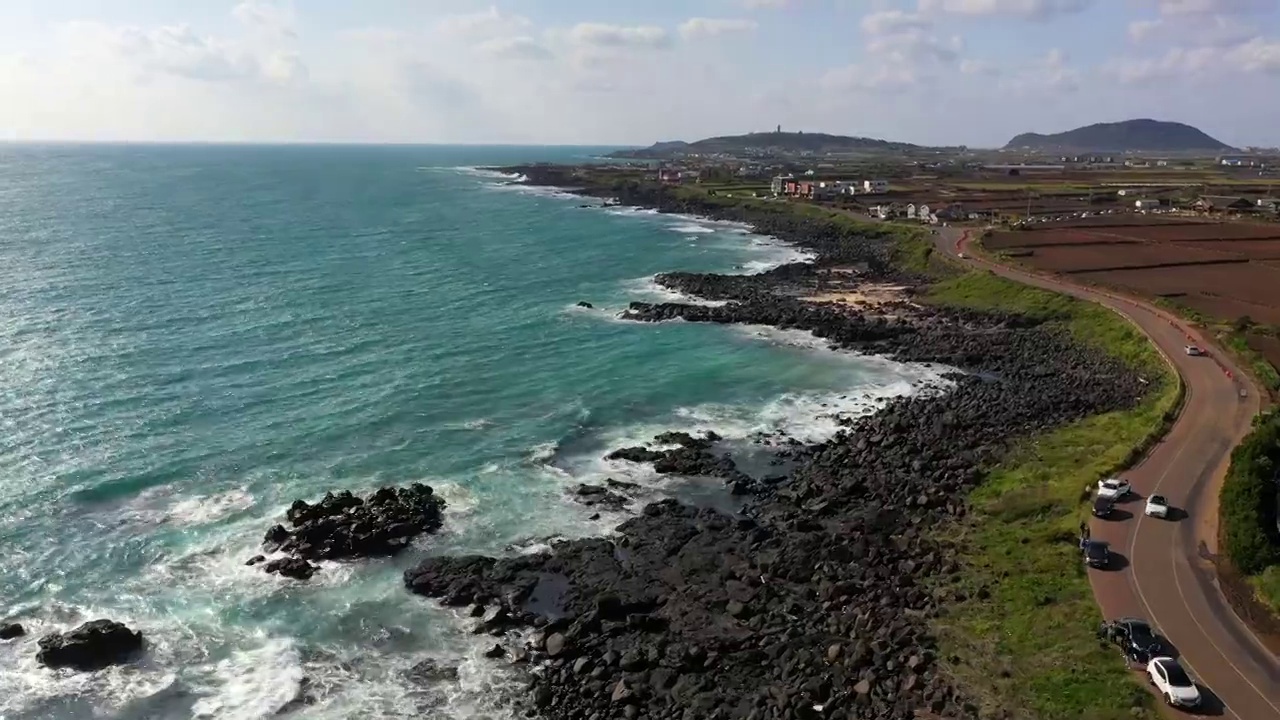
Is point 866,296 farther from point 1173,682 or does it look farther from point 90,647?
point 90,647

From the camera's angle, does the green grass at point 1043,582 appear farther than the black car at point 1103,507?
No

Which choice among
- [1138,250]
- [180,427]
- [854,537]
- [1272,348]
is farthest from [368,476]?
[1138,250]

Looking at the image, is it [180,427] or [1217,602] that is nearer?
[1217,602]

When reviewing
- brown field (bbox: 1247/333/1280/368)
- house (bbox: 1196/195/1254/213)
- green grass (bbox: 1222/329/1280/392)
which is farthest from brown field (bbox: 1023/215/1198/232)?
green grass (bbox: 1222/329/1280/392)

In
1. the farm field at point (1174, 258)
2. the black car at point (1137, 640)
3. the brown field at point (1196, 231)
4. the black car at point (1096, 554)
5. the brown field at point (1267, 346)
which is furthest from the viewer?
the brown field at point (1196, 231)

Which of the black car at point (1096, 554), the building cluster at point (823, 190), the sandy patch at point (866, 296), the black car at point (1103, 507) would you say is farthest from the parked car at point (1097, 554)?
the building cluster at point (823, 190)

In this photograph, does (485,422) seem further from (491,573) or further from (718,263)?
(718,263)

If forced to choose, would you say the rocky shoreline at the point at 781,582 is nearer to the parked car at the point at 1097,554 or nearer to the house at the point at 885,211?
the parked car at the point at 1097,554
